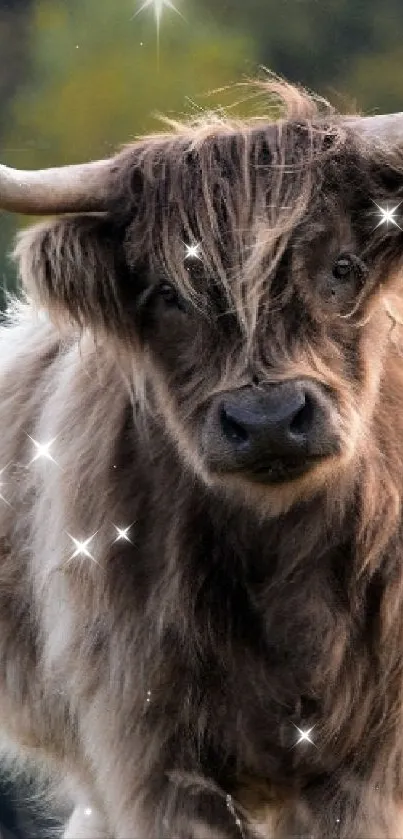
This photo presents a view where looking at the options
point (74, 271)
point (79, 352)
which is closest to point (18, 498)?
point (79, 352)

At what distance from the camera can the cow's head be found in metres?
3.41

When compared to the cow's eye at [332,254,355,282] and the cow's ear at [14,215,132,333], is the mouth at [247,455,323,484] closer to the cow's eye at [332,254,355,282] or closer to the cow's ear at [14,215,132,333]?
the cow's eye at [332,254,355,282]

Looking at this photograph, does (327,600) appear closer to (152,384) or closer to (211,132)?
(152,384)

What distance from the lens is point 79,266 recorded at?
380 centimetres

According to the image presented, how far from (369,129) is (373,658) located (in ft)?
3.86

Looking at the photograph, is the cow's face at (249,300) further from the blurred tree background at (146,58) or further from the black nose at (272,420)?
the blurred tree background at (146,58)

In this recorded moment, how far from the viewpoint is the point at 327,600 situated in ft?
12.4

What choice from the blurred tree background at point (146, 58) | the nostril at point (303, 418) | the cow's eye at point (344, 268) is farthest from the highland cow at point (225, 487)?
the blurred tree background at point (146, 58)

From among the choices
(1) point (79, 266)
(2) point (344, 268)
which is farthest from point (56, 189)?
(2) point (344, 268)

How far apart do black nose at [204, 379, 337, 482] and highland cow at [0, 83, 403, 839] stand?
4 cm

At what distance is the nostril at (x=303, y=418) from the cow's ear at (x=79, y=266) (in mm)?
651

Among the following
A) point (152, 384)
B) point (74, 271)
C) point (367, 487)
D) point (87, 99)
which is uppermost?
point (87, 99)

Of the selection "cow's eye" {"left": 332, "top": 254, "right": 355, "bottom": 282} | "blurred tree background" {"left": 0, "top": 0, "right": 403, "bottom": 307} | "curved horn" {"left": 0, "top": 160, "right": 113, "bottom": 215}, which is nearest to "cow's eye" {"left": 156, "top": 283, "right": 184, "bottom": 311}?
"curved horn" {"left": 0, "top": 160, "right": 113, "bottom": 215}

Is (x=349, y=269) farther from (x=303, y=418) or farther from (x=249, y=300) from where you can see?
(x=303, y=418)
